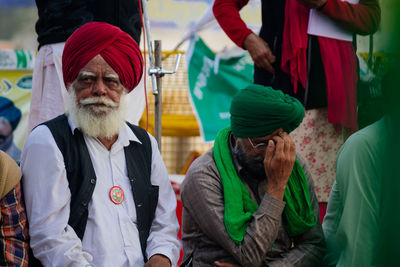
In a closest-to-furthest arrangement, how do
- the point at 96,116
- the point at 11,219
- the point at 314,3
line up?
1. the point at 11,219
2. the point at 96,116
3. the point at 314,3

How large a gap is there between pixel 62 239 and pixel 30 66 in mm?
3731

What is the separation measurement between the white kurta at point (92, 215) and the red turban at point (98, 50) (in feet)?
1.23

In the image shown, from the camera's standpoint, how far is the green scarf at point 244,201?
10.0ft

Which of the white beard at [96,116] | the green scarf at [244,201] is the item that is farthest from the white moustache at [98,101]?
the green scarf at [244,201]

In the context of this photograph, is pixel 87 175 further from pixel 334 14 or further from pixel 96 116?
pixel 334 14

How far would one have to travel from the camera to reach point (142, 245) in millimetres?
2984

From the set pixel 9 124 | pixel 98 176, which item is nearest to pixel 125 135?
pixel 98 176

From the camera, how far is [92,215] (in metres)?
2.86

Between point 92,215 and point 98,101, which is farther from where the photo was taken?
point 98,101

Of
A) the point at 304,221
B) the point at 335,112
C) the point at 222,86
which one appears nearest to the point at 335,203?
the point at 304,221

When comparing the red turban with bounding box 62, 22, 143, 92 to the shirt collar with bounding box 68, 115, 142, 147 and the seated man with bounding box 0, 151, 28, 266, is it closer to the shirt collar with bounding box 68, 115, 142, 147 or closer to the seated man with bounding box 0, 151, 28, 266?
the shirt collar with bounding box 68, 115, 142, 147

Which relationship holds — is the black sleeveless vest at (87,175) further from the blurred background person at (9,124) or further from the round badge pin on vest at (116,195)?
the blurred background person at (9,124)

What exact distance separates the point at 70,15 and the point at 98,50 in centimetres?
79

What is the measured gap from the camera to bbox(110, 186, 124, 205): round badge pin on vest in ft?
9.63
